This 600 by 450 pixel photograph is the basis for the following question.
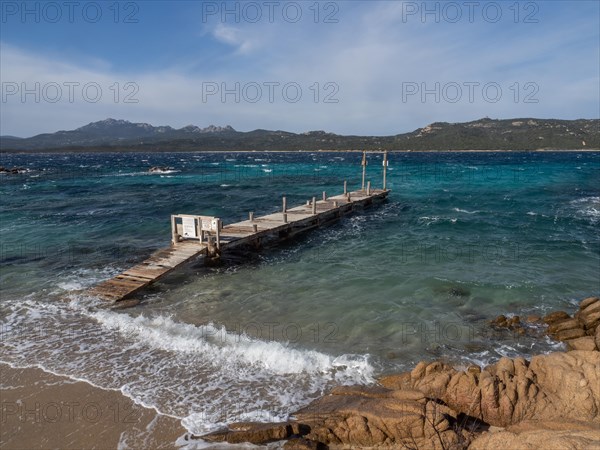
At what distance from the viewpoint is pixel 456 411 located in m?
7.22

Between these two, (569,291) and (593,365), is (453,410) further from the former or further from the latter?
(569,291)

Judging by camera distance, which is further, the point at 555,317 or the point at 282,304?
the point at 282,304

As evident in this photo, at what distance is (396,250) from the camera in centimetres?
2002

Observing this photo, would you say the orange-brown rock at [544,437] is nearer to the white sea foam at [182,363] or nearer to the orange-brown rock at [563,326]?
the white sea foam at [182,363]

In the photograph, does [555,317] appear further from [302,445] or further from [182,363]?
[182,363]

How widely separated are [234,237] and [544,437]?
15.7 meters

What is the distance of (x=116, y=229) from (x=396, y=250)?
677 inches

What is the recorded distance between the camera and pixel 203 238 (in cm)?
1878

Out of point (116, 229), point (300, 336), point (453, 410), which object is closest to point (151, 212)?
point (116, 229)

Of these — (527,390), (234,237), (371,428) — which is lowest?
(371,428)

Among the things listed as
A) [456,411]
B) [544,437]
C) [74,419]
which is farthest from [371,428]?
[74,419]

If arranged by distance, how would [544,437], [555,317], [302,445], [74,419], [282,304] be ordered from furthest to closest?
[282,304] < [555,317] < [74,419] < [302,445] < [544,437]

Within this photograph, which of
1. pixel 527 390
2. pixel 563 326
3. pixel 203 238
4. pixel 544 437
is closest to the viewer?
pixel 544 437

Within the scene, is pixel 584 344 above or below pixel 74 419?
above
